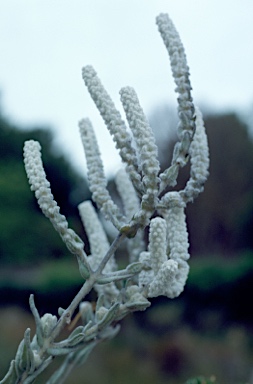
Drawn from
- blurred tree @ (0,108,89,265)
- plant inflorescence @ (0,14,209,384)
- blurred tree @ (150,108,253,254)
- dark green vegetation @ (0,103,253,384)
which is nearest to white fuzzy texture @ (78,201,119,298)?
plant inflorescence @ (0,14,209,384)

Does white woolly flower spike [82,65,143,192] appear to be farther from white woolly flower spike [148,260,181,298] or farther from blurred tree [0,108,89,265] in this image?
blurred tree [0,108,89,265]

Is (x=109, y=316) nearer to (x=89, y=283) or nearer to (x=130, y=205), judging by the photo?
(x=89, y=283)

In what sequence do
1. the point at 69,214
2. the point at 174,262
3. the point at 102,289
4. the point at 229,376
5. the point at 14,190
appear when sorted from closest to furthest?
the point at 174,262 < the point at 102,289 < the point at 229,376 < the point at 14,190 < the point at 69,214

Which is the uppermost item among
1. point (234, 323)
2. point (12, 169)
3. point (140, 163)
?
point (140, 163)

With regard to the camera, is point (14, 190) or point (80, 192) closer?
point (14, 190)

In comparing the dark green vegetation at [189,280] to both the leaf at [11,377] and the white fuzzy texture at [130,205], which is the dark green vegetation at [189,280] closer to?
the white fuzzy texture at [130,205]

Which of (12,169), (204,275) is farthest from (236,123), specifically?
(204,275)

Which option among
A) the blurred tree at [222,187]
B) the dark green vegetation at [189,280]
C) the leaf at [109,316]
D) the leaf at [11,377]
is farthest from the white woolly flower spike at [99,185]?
the blurred tree at [222,187]

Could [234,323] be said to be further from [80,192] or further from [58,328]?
[58,328]
